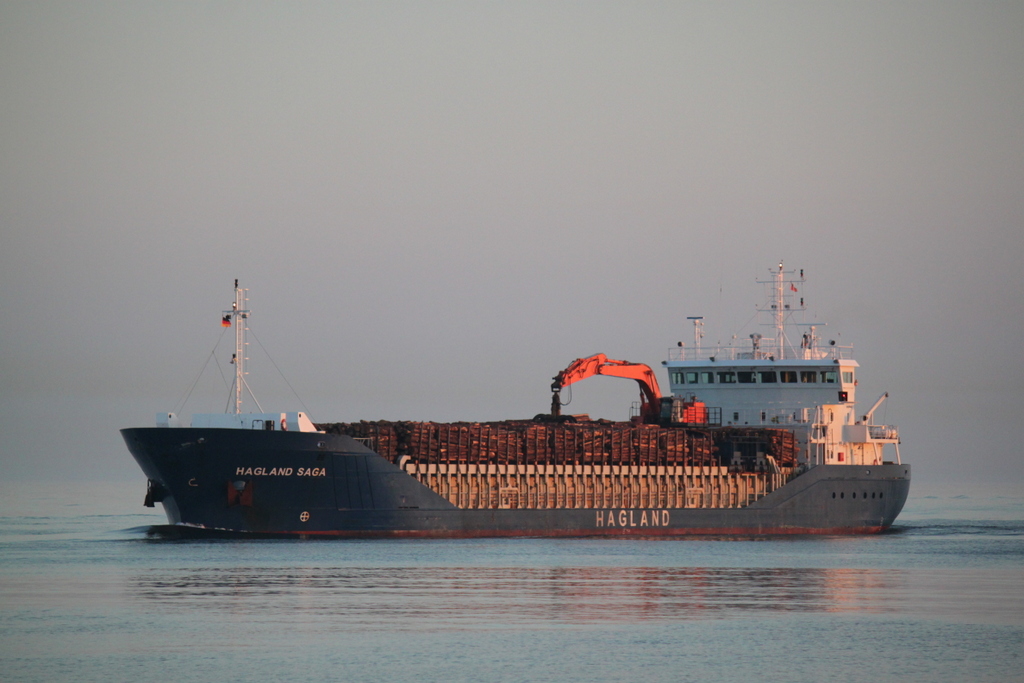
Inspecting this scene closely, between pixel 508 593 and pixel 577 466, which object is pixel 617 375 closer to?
pixel 577 466

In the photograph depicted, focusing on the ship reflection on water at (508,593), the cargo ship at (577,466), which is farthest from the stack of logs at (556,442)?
the ship reflection on water at (508,593)

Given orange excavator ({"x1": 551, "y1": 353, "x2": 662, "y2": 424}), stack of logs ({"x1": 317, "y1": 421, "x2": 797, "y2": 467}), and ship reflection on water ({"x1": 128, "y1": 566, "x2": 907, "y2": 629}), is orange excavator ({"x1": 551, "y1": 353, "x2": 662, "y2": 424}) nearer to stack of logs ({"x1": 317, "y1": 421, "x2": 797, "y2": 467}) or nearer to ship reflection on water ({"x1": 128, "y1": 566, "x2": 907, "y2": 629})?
stack of logs ({"x1": 317, "y1": 421, "x2": 797, "y2": 467})

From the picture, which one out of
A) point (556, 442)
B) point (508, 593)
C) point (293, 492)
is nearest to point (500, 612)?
point (508, 593)

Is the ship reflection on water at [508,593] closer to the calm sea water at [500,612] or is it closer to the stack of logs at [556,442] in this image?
the calm sea water at [500,612]

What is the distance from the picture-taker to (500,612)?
127ft

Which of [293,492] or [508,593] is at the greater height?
[293,492]

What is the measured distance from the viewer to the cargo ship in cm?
5150

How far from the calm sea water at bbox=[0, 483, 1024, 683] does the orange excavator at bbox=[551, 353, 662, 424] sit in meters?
9.95

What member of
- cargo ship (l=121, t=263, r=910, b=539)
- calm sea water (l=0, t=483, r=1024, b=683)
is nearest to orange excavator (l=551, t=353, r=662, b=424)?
cargo ship (l=121, t=263, r=910, b=539)

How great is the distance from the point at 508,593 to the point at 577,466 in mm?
17952

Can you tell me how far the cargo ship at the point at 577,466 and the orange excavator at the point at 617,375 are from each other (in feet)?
0.26

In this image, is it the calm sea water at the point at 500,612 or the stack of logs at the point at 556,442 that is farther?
the stack of logs at the point at 556,442

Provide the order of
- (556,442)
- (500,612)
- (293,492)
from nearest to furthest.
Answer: (500,612) < (293,492) < (556,442)

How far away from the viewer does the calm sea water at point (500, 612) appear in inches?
1277
